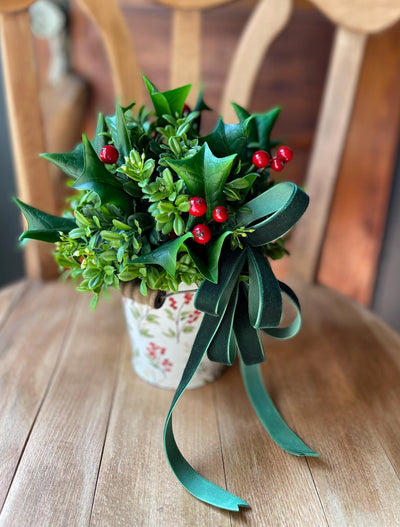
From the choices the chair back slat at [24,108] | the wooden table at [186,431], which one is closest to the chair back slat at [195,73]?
the chair back slat at [24,108]

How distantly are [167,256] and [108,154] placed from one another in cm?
12

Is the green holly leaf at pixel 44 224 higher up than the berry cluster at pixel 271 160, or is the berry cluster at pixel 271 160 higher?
the berry cluster at pixel 271 160

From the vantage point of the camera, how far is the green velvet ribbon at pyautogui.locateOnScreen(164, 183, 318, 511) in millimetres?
421

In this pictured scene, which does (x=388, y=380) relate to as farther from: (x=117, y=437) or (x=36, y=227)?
(x=36, y=227)

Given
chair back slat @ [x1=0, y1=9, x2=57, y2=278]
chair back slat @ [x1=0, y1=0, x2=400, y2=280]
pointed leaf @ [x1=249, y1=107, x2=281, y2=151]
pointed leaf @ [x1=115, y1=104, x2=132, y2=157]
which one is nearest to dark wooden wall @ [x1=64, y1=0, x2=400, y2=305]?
chair back slat @ [x1=0, y1=0, x2=400, y2=280]

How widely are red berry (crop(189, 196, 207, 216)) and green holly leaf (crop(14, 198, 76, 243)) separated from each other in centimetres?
15

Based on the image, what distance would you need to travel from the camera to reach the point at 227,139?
481mm

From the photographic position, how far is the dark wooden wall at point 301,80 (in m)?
1.01

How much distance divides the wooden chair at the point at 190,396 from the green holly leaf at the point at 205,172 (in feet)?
0.81

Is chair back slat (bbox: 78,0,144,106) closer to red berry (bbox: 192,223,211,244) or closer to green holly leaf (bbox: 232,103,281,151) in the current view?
green holly leaf (bbox: 232,103,281,151)

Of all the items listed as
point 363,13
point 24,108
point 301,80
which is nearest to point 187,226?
point 24,108

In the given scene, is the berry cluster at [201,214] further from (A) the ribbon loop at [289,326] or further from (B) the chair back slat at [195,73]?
(B) the chair back slat at [195,73]

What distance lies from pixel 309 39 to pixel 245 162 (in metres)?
0.68

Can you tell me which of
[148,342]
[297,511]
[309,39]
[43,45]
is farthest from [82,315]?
[309,39]
